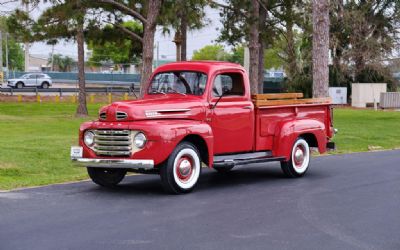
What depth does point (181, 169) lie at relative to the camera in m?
10.2

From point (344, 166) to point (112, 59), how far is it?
89550 millimetres

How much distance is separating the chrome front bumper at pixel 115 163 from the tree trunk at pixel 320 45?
11307 millimetres

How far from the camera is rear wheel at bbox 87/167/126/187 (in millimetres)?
11055

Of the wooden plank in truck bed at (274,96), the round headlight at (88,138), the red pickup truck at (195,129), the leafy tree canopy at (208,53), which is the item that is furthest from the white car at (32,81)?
the leafy tree canopy at (208,53)

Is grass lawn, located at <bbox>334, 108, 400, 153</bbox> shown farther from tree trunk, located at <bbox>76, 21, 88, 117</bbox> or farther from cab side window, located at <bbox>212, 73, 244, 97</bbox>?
tree trunk, located at <bbox>76, 21, 88, 117</bbox>

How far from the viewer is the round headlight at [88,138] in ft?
34.3

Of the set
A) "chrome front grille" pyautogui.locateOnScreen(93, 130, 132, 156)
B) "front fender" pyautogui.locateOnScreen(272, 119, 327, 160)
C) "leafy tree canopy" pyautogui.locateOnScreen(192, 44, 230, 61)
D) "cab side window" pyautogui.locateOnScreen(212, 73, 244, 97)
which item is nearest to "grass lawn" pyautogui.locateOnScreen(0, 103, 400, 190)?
"chrome front grille" pyautogui.locateOnScreen(93, 130, 132, 156)

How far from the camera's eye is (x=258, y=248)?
700cm

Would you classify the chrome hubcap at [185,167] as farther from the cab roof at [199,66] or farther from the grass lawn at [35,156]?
the grass lawn at [35,156]

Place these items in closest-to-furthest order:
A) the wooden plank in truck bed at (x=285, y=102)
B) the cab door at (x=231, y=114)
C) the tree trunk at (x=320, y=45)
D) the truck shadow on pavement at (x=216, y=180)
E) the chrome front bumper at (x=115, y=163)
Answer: the chrome front bumper at (x=115, y=163), the truck shadow on pavement at (x=216, y=180), the cab door at (x=231, y=114), the wooden plank in truck bed at (x=285, y=102), the tree trunk at (x=320, y=45)

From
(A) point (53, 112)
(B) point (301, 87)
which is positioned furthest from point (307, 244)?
(B) point (301, 87)

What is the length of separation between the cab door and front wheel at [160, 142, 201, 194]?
754mm

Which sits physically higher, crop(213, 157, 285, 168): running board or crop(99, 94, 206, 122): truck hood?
crop(99, 94, 206, 122): truck hood

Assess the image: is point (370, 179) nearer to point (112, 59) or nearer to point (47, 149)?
point (47, 149)
